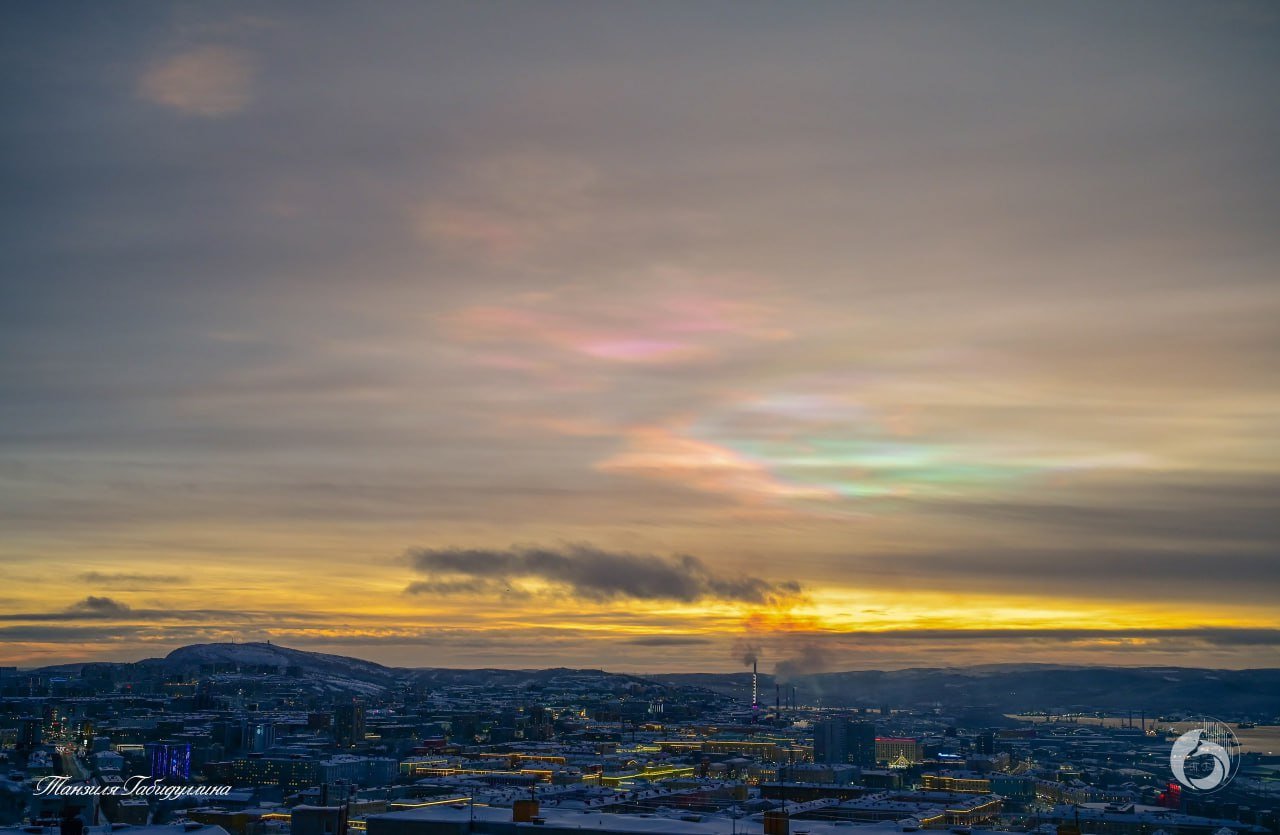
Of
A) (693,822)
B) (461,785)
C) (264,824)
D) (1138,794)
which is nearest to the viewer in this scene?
(693,822)

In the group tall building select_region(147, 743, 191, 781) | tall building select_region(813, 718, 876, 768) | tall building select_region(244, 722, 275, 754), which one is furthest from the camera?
tall building select_region(813, 718, 876, 768)

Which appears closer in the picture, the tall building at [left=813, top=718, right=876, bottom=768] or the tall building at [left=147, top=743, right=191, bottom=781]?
the tall building at [left=147, top=743, right=191, bottom=781]

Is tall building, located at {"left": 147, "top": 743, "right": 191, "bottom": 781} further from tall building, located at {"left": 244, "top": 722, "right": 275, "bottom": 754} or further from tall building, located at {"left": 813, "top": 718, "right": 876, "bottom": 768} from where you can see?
tall building, located at {"left": 813, "top": 718, "right": 876, "bottom": 768}

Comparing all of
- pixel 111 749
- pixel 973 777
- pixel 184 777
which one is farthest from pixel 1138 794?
pixel 111 749

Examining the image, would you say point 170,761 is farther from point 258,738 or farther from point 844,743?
point 844,743

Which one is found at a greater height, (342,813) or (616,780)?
(342,813)

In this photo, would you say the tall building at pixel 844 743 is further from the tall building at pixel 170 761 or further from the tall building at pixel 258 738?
the tall building at pixel 170 761

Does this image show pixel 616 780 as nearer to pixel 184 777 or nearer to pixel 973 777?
pixel 973 777

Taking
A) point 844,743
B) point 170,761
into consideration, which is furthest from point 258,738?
point 844,743

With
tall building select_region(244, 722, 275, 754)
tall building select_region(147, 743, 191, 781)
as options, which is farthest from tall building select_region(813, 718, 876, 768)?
tall building select_region(147, 743, 191, 781)
